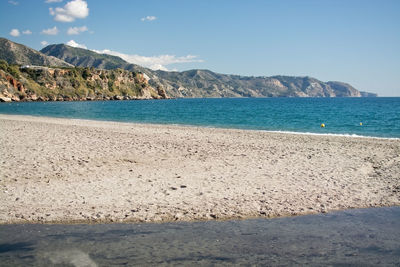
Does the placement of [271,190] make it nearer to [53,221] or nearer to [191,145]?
[53,221]

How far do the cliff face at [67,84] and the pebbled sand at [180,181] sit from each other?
102m

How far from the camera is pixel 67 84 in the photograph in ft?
455

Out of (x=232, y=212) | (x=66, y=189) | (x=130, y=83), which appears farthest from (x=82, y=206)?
(x=130, y=83)

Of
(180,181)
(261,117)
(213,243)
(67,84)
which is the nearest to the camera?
(213,243)

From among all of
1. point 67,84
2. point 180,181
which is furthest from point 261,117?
point 67,84

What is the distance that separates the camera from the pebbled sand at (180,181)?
26.6 ft

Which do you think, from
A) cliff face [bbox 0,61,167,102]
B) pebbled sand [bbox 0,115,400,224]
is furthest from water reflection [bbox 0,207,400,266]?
cliff face [bbox 0,61,167,102]

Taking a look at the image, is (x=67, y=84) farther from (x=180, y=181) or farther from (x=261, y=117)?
(x=180, y=181)

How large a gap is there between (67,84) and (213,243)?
147933 millimetres

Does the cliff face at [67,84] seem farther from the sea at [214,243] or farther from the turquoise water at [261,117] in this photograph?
the sea at [214,243]

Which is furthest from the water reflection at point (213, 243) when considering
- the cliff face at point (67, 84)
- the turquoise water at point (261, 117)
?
the cliff face at point (67, 84)

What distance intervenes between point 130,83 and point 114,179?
17991 cm

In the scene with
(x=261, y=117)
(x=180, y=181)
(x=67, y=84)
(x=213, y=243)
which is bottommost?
(x=213, y=243)

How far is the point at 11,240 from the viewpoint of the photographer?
6.32 metres
